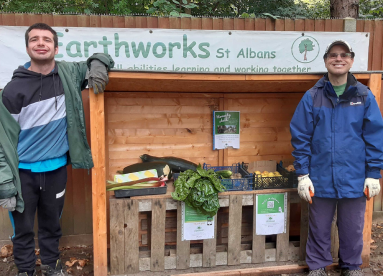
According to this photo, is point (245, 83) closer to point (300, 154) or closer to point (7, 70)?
point (300, 154)

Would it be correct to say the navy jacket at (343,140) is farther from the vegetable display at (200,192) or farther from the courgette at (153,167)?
the courgette at (153,167)

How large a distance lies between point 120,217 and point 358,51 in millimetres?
3750

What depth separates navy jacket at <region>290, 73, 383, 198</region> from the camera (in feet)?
9.30

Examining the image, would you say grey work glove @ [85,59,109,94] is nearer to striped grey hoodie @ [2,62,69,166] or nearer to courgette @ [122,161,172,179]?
striped grey hoodie @ [2,62,69,166]

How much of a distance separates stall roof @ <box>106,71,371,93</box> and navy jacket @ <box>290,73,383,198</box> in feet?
1.20

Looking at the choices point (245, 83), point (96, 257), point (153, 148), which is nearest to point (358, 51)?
point (245, 83)

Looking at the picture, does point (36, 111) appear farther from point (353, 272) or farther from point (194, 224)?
point (353, 272)

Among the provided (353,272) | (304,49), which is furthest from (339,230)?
(304,49)

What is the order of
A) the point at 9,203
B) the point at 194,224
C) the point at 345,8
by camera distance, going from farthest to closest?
the point at 345,8 → the point at 194,224 → the point at 9,203

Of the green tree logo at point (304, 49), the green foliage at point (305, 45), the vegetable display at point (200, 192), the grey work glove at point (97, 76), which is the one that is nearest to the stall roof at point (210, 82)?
the grey work glove at point (97, 76)

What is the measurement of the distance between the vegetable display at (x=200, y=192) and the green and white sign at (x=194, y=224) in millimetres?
98

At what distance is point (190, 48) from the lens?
12.4ft

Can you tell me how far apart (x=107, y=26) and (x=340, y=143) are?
2.95 metres

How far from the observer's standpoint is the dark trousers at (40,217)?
8.61ft
